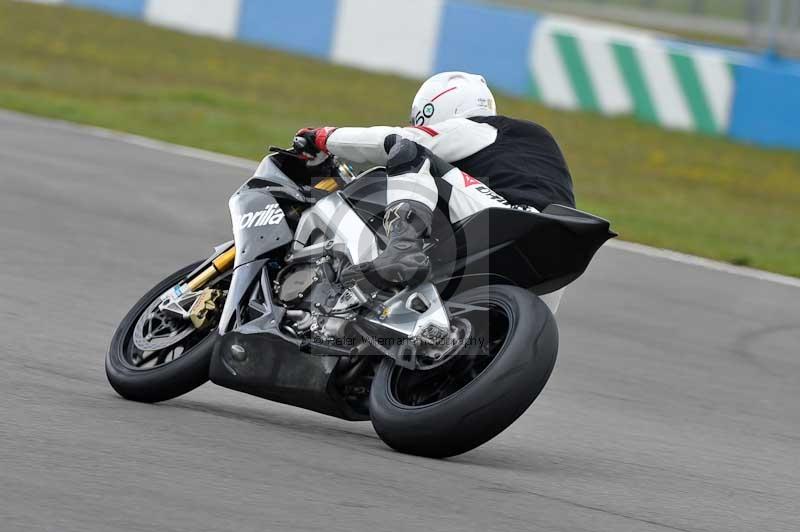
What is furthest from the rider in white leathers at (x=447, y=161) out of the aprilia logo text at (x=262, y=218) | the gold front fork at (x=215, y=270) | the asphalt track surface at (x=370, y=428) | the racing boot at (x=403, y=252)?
the asphalt track surface at (x=370, y=428)

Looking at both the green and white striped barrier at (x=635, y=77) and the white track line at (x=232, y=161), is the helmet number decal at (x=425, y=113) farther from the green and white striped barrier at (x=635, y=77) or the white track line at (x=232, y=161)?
the green and white striped barrier at (x=635, y=77)

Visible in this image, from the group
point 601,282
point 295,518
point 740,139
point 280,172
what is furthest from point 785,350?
point 740,139

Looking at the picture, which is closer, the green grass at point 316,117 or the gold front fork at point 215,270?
the gold front fork at point 215,270

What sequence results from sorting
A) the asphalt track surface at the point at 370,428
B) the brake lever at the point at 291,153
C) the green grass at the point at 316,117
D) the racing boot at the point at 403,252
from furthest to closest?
the green grass at the point at 316,117
the brake lever at the point at 291,153
the racing boot at the point at 403,252
the asphalt track surface at the point at 370,428

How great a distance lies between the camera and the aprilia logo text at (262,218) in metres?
5.93

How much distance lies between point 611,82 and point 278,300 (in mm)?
14153

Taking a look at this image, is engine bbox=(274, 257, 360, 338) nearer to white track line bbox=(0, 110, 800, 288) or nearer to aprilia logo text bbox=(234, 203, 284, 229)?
aprilia logo text bbox=(234, 203, 284, 229)

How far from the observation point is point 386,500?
4586 mm

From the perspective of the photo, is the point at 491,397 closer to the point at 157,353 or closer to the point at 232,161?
the point at 157,353

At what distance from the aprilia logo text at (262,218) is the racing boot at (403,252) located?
0.64m

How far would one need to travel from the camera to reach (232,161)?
13.7 m

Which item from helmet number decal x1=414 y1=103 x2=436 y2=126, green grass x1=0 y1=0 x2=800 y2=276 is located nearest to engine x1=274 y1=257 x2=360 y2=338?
helmet number decal x1=414 y1=103 x2=436 y2=126

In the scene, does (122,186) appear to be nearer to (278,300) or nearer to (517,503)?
(278,300)

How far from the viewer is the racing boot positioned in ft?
17.4
